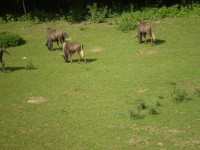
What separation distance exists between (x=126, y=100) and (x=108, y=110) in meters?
1.29

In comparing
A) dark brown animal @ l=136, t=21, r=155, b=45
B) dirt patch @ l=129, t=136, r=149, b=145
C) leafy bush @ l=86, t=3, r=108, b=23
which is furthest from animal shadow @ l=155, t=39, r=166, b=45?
dirt patch @ l=129, t=136, r=149, b=145

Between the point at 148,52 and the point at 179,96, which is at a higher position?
the point at 148,52

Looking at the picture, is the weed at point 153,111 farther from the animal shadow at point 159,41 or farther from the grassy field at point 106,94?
the animal shadow at point 159,41

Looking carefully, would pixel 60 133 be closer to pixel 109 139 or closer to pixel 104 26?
pixel 109 139

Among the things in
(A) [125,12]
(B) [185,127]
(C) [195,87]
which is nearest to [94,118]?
(B) [185,127]

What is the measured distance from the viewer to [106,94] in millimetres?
18422

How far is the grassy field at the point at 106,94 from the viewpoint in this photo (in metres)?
14.1

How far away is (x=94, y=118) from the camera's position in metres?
15.8

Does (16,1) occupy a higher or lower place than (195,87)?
higher

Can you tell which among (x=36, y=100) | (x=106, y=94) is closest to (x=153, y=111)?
(x=106, y=94)

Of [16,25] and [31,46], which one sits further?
[16,25]

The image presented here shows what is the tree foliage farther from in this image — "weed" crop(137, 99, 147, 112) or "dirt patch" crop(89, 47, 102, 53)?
"weed" crop(137, 99, 147, 112)

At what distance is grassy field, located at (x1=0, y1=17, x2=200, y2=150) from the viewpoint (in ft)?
46.3

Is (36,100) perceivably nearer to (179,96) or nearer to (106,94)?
(106,94)
